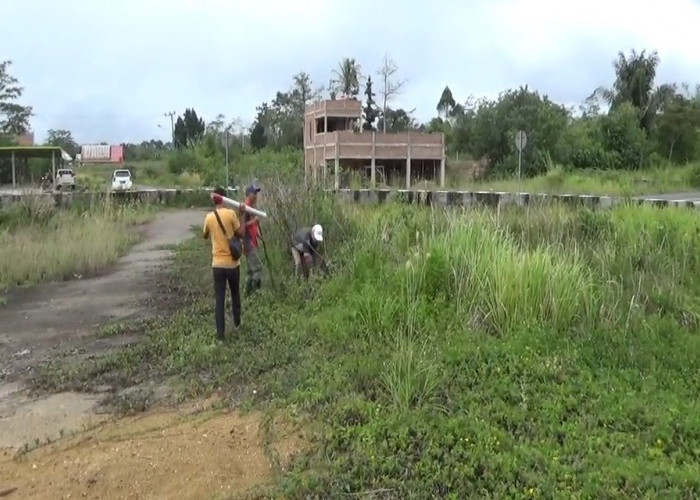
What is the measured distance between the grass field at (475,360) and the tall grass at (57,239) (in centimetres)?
418

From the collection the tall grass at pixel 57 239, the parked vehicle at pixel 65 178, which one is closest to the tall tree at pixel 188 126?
the parked vehicle at pixel 65 178

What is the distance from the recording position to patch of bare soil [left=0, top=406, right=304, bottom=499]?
477cm

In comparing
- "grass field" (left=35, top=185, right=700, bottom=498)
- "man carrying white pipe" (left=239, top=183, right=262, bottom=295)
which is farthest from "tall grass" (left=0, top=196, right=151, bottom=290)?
"man carrying white pipe" (left=239, top=183, right=262, bottom=295)

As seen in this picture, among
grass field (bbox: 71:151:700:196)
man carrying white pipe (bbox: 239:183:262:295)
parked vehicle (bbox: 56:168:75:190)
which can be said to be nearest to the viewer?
man carrying white pipe (bbox: 239:183:262:295)

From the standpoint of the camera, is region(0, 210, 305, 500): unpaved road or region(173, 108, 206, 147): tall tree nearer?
region(0, 210, 305, 500): unpaved road

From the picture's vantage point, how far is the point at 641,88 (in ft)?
159

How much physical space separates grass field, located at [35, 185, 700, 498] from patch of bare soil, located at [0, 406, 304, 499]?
29 cm

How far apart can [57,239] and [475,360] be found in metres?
12.0

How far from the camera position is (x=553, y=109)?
43.5m

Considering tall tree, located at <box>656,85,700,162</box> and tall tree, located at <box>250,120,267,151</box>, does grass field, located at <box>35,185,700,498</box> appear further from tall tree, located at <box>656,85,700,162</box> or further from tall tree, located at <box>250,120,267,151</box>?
tall tree, located at <box>250,120,267,151</box>

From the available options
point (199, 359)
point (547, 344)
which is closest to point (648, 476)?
point (547, 344)

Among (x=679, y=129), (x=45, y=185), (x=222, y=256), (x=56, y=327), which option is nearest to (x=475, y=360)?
(x=222, y=256)

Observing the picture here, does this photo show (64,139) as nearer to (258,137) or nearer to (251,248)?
(258,137)

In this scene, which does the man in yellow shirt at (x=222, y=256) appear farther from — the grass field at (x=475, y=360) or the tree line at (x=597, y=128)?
the tree line at (x=597, y=128)
